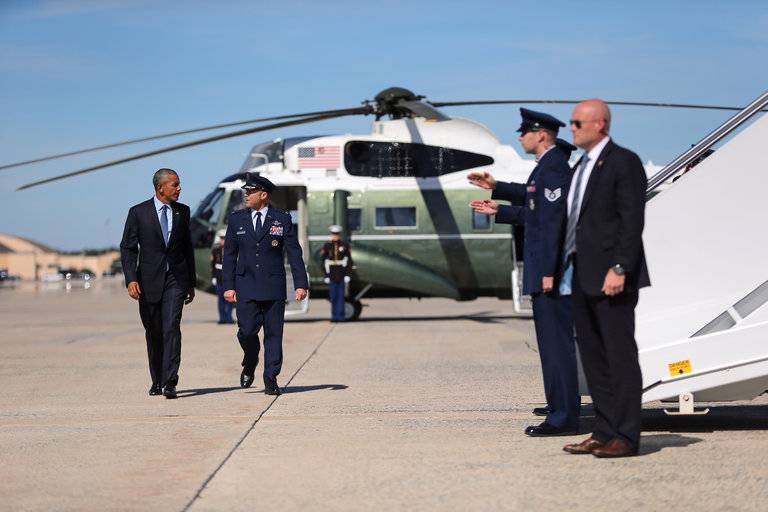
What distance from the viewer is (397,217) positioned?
842 inches

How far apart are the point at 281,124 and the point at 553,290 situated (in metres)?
11.1

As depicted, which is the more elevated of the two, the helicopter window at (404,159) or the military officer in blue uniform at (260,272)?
the helicopter window at (404,159)

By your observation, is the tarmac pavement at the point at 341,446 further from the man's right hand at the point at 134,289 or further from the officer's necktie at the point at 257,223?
the officer's necktie at the point at 257,223

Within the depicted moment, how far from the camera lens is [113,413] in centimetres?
865

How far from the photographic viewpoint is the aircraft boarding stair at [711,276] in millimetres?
6832

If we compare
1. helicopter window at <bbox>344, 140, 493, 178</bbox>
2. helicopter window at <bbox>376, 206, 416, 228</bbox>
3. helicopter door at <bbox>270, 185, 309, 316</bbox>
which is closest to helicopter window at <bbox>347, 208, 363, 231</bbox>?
helicopter window at <bbox>376, 206, 416, 228</bbox>

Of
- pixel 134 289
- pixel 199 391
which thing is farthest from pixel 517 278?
pixel 134 289

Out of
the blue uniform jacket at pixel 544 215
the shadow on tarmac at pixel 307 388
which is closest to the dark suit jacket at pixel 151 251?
the shadow on tarmac at pixel 307 388

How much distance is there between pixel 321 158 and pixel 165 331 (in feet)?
39.1

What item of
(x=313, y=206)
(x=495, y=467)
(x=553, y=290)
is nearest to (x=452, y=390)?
(x=553, y=290)

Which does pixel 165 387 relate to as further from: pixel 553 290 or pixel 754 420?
pixel 754 420

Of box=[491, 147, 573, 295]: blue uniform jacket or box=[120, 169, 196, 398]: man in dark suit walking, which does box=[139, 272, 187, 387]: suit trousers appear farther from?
box=[491, 147, 573, 295]: blue uniform jacket

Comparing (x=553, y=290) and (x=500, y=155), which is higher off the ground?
(x=500, y=155)

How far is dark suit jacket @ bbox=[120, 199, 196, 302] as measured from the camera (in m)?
9.74
